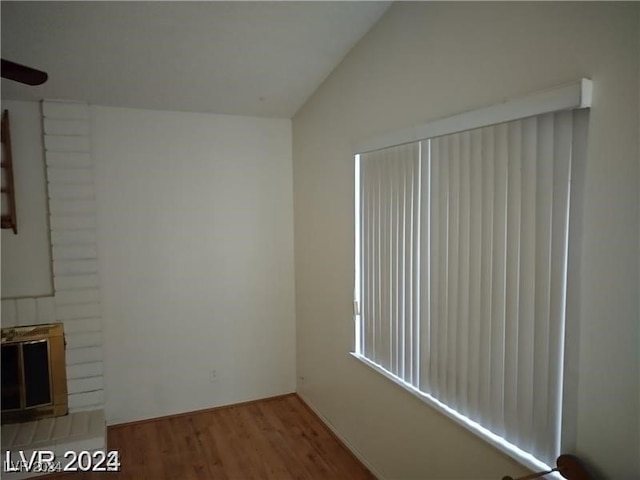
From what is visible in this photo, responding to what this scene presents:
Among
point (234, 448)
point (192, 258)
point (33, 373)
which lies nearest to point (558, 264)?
point (234, 448)

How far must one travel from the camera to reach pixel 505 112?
1.65 meters

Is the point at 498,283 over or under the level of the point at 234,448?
over

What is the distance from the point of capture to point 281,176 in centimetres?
382

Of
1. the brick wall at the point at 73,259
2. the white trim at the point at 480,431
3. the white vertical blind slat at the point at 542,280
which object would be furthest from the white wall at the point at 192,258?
the white vertical blind slat at the point at 542,280

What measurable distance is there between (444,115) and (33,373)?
11.0 ft

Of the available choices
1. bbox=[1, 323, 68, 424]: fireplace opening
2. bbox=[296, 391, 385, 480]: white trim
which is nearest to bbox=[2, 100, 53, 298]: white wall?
bbox=[1, 323, 68, 424]: fireplace opening

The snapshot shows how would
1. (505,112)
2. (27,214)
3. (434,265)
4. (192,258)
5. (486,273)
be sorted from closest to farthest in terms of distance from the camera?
(505,112)
(486,273)
(434,265)
(27,214)
(192,258)

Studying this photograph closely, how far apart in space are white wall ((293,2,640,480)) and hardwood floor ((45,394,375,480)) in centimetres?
20

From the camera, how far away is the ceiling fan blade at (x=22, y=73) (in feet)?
4.93

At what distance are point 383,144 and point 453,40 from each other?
26.2 inches

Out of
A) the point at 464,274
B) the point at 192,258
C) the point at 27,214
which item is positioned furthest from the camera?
the point at 192,258

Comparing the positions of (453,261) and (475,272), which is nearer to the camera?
(475,272)

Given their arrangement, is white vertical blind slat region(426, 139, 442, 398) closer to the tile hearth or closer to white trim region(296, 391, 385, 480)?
white trim region(296, 391, 385, 480)

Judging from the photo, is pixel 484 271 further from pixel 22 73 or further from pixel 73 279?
pixel 73 279
